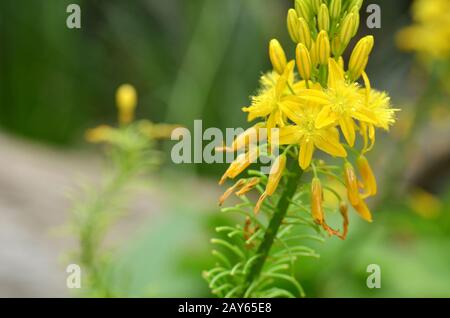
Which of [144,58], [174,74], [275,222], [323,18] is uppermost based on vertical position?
[144,58]

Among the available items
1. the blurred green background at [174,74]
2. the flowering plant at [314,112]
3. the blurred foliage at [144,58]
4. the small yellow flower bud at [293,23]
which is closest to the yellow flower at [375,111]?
the flowering plant at [314,112]

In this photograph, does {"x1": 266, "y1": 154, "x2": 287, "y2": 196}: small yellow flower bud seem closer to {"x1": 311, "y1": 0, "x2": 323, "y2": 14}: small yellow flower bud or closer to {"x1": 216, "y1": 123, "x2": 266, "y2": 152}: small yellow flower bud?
{"x1": 216, "y1": 123, "x2": 266, "y2": 152}: small yellow flower bud

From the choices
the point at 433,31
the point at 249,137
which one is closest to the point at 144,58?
the point at 433,31

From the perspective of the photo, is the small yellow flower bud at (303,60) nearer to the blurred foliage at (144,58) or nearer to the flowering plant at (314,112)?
the flowering plant at (314,112)

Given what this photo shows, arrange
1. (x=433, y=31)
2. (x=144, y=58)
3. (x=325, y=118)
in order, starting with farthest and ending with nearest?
(x=144, y=58)
(x=433, y=31)
(x=325, y=118)

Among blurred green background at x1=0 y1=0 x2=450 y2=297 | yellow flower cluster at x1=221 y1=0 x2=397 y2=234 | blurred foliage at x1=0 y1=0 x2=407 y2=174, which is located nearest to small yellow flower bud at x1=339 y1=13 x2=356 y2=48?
yellow flower cluster at x1=221 y1=0 x2=397 y2=234

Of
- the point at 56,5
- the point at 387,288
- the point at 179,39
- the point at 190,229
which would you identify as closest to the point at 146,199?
the point at 190,229

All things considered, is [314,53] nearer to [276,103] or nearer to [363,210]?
[276,103]
